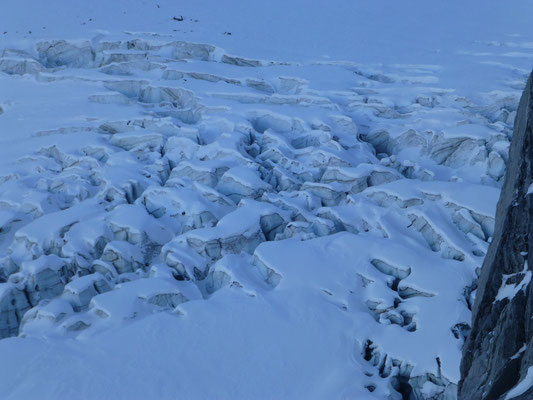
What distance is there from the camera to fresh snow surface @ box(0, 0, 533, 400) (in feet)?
20.2

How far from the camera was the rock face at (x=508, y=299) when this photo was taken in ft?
12.6

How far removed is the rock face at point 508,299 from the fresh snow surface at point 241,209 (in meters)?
0.19

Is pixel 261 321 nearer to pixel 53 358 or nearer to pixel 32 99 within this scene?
pixel 53 358

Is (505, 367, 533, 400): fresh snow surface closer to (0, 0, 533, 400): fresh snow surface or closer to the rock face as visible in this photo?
the rock face

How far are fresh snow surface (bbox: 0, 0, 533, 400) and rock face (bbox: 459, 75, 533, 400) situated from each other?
0.63ft

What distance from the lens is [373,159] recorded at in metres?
10.5

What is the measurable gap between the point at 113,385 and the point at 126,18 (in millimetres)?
14950

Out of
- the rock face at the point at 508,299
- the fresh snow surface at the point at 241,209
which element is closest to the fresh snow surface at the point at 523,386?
the rock face at the point at 508,299

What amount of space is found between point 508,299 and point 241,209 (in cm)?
496

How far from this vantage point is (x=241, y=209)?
28.6 ft

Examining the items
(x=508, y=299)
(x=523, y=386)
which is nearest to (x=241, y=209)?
(x=508, y=299)

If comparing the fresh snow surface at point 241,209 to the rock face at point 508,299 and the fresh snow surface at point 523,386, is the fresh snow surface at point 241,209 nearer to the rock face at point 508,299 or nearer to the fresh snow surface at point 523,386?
the rock face at point 508,299

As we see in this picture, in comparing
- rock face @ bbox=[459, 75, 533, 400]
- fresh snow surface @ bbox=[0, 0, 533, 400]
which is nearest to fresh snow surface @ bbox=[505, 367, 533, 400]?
rock face @ bbox=[459, 75, 533, 400]

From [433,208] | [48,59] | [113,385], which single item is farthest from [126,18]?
[113,385]
